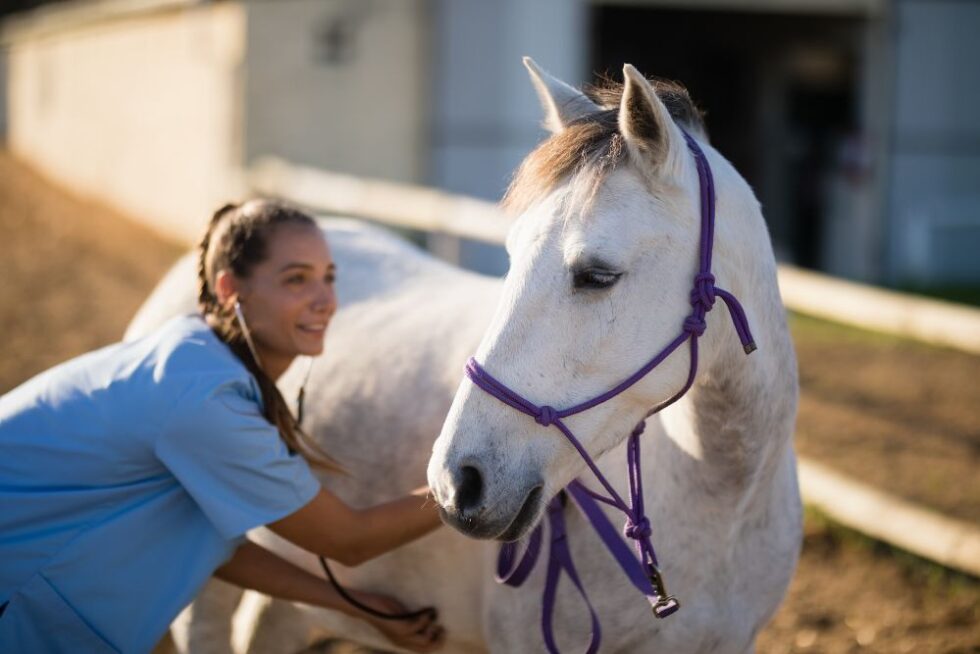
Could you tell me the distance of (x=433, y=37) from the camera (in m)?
11.9

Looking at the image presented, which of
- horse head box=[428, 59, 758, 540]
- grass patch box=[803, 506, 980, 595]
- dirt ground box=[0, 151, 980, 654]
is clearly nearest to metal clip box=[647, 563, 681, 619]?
horse head box=[428, 59, 758, 540]

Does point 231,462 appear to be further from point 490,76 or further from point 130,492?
point 490,76

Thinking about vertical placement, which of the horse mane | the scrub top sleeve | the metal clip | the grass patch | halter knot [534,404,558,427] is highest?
the horse mane

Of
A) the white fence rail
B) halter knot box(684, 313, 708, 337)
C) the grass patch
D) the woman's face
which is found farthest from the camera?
the white fence rail

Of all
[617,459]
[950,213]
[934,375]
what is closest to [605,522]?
[617,459]

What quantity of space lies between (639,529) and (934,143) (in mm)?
12045

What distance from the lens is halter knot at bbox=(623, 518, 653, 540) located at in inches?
92.1

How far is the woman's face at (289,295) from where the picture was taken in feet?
8.54

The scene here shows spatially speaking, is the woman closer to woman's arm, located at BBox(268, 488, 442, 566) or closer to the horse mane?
woman's arm, located at BBox(268, 488, 442, 566)

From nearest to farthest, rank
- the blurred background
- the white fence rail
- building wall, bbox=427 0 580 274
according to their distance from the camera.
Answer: the white fence rail → the blurred background → building wall, bbox=427 0 580 274

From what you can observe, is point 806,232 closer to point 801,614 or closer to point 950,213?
point 950,213

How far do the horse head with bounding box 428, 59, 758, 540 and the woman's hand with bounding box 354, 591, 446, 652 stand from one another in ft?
2.84

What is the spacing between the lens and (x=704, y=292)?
6.95ft

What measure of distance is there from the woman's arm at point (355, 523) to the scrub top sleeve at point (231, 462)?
59 millimetres
